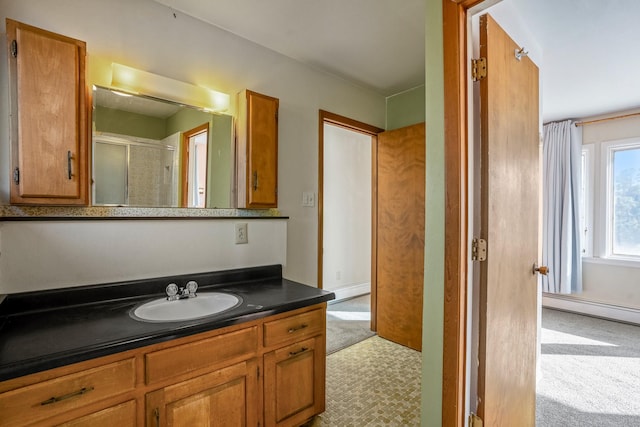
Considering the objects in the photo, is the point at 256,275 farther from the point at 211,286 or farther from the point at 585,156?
the point at 585,156

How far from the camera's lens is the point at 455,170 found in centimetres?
120

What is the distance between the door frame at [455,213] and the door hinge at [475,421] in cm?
8

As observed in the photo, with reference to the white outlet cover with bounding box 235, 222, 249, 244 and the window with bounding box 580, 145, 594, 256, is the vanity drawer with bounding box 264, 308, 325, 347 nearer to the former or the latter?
the white outlet cover with bounding box 235, 222, 249, 244

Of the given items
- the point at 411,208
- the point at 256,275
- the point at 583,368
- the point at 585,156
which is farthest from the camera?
the point at 585,156

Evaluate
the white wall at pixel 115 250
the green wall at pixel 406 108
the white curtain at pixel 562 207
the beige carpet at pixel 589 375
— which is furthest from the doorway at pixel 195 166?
the white curtain at pixel 562 207

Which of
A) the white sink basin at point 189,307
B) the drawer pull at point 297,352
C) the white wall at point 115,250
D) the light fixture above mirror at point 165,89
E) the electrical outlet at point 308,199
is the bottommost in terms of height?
the drawer pull at point 297,352

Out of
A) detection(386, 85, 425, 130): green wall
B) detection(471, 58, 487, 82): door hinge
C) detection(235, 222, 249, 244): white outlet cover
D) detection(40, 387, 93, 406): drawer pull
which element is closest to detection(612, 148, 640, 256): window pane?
detection(386, 85, 425, 130): green wall

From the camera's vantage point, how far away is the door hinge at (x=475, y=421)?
1234mm

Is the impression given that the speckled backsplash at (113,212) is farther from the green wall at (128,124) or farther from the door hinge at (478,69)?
the door hinge at (478,69)

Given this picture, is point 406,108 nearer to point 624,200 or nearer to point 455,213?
point 455,213

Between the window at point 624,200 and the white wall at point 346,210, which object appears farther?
the white wall at point 346,210

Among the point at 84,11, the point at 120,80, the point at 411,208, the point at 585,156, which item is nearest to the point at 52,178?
the point at 120,80

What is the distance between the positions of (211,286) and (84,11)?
1.54 meters

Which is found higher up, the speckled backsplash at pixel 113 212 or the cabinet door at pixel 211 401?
the speckled backsplash at pixel 113 212
